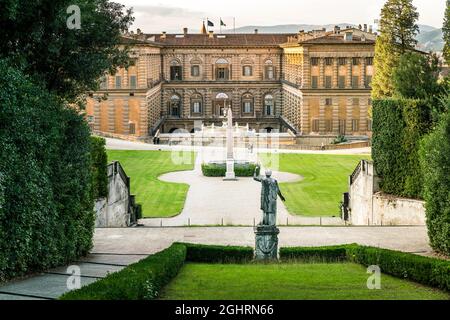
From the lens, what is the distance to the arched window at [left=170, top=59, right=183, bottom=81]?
101 meters

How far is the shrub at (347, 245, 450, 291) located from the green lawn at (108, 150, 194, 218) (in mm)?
18492

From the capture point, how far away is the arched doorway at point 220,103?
101 m

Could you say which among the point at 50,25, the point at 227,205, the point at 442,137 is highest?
the point at 50,25

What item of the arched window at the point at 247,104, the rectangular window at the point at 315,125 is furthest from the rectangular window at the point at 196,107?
the rectangular window at the point at 315,125

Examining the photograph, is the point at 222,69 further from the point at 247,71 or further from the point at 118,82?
the point at 118,82

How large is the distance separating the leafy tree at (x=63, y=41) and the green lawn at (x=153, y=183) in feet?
49.5

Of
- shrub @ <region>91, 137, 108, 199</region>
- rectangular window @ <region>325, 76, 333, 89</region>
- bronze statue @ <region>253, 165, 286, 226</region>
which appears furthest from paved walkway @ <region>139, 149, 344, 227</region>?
rectangular window @ <region>325, 76, 333, 89</region>

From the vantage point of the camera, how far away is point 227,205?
132ft

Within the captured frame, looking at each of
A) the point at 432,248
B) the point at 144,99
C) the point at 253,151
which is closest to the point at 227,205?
the point at 432,248

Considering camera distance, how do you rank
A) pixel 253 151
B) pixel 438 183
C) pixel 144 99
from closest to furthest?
1. pixel 438 183
2. pixel 253 151
3. pixel 144 99

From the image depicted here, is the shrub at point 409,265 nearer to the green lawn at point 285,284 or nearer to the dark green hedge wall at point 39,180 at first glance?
the green lawn at point 285,284

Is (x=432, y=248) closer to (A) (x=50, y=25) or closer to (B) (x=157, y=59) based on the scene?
(A) (x=50, y=25)

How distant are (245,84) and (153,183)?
55.8 m

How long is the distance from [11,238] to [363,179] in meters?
21.0
